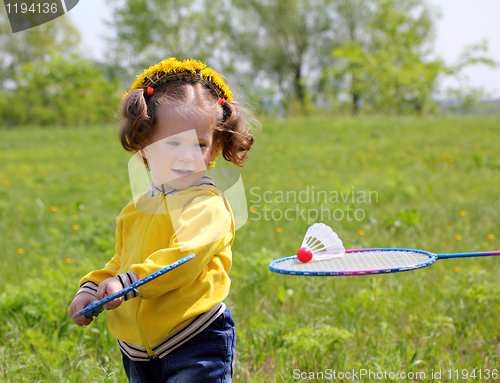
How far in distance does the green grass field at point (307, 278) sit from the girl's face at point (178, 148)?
21.4 inches

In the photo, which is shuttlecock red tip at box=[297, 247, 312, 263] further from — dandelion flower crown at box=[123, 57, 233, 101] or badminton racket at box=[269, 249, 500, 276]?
dandelion flower crown at box=[123, 57, 233, 101]

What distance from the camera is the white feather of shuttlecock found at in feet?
5.92

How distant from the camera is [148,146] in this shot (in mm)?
1542

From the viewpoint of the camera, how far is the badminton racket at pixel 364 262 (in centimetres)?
149

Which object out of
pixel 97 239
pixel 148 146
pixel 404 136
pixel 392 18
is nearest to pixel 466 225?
pixel 97 239

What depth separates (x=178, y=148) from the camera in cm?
146

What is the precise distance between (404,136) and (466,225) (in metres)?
6.11

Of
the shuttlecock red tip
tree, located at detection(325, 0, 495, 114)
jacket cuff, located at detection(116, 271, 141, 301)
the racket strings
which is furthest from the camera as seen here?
tree, located at detection(325, 0, 495, 114)

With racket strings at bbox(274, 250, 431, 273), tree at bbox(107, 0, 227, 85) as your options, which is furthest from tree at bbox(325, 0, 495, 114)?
racket strings at bbox(274, 250, 431, 273)

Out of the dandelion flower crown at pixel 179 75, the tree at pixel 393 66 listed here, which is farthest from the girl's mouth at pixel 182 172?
the tree at pixel 393 66

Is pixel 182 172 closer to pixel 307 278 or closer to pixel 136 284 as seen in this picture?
pixel 136 284

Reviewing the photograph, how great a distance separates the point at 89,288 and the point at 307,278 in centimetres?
167

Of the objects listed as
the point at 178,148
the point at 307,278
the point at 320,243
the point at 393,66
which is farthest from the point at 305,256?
the point at 393,66

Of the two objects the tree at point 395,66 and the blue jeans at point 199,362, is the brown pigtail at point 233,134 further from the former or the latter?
the tree at point 395,66
